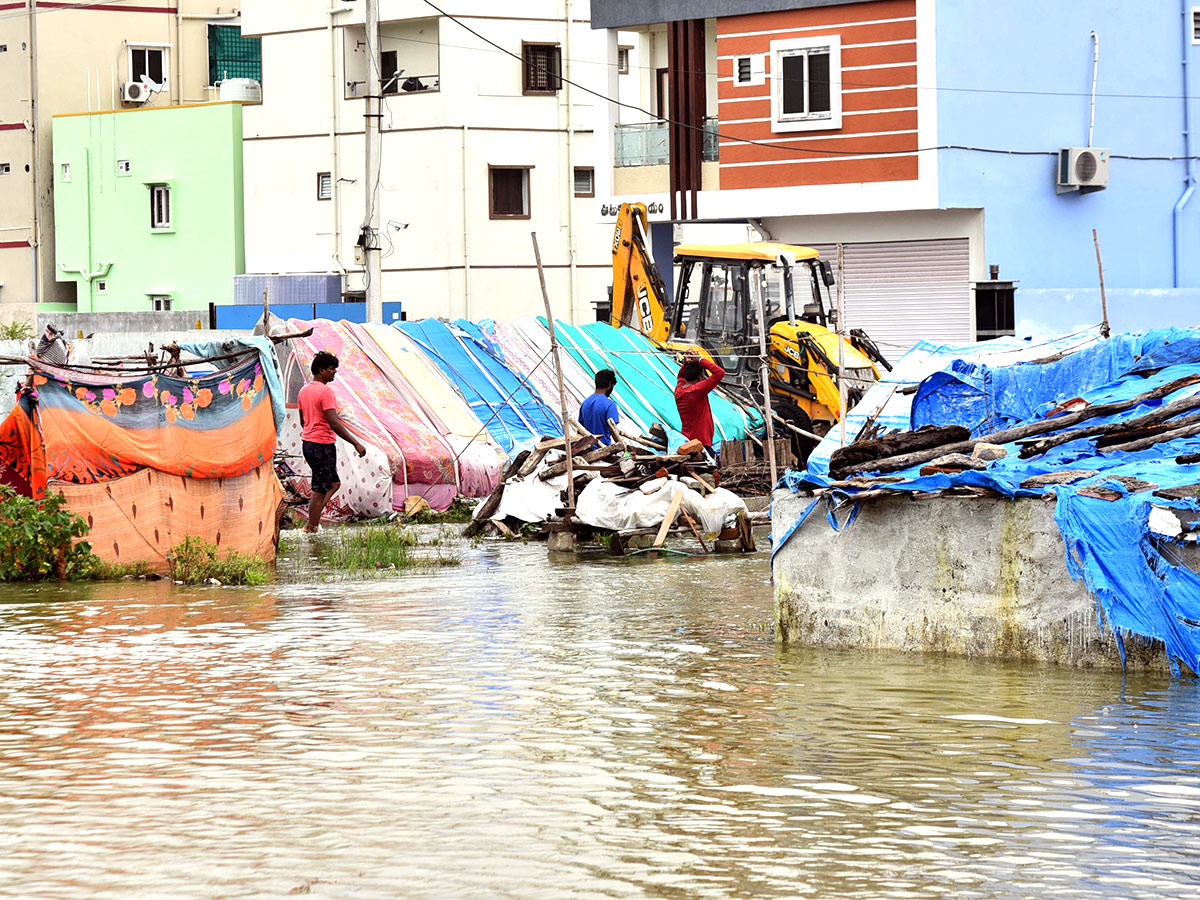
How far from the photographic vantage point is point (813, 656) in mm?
10602

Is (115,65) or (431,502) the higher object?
(115,65)

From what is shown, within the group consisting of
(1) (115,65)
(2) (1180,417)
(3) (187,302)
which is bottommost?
(2) (1180,417)

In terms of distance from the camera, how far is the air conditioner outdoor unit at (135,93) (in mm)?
49791

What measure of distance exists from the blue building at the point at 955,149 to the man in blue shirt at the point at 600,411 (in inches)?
444

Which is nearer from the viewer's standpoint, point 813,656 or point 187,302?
point 813,656

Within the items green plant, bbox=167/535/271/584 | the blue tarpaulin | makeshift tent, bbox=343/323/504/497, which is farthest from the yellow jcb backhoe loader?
green plant, bbox=167/535/271/584

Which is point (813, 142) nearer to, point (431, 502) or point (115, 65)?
point (431, 502)

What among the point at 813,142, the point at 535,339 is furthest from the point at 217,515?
the point at 813,142

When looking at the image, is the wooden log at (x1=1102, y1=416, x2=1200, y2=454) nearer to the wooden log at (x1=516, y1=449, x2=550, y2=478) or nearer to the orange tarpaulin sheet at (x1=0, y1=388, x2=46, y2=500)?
the wooden log at (x1=516, y1=449, x2=550, y2=478)

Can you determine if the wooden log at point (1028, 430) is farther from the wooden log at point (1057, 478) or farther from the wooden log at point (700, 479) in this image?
the wooden log at point (700, 479)

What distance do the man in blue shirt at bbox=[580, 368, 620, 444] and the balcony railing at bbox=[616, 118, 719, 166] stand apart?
1543 cm

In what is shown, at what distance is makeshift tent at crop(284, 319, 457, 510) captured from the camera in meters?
20.9

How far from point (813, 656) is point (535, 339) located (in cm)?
1483

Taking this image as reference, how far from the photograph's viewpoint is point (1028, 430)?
11.8 meters
